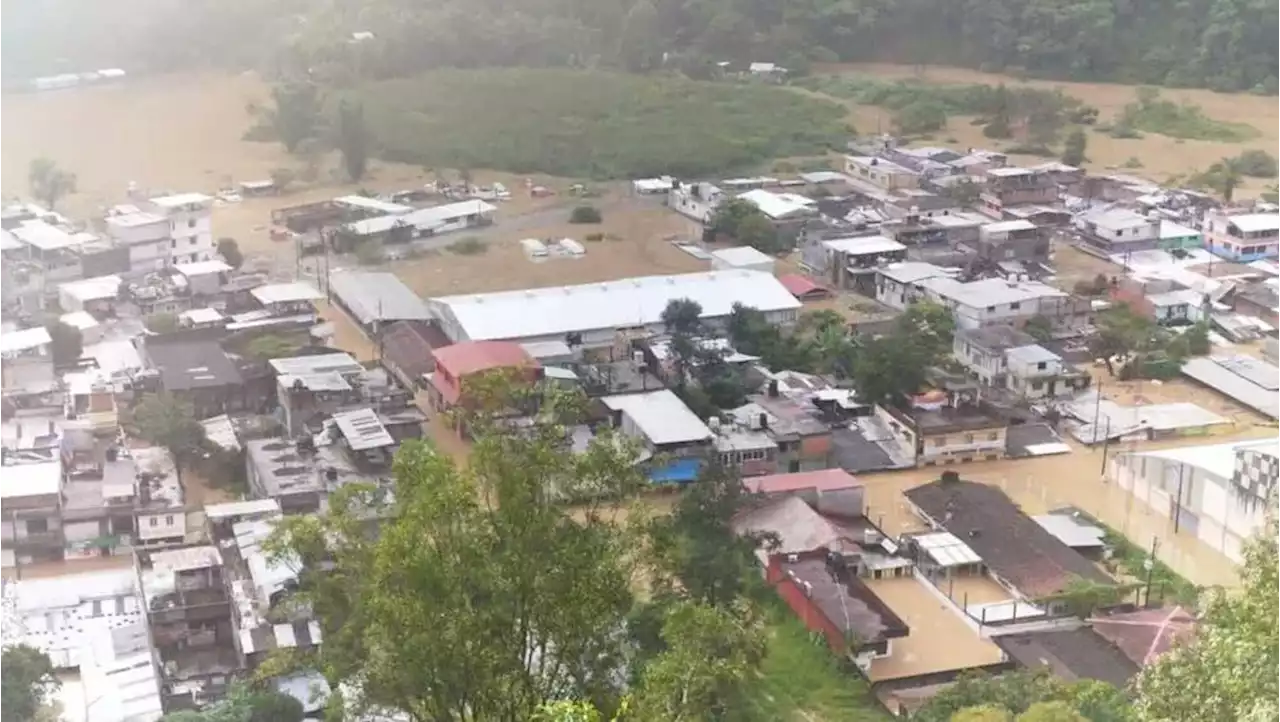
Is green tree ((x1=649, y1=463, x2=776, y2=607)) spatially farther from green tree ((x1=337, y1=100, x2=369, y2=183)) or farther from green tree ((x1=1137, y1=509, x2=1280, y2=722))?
green tree ((x1=337, y1=100, x2=369, y2=183))

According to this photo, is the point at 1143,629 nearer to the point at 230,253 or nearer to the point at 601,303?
the point at 601,303

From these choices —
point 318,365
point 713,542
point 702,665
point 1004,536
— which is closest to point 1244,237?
point 1004,536

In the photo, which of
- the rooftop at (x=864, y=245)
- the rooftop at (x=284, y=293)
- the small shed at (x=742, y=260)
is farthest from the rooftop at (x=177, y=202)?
the rooftop at (x=864, y=245)

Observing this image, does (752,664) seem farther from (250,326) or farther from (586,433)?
(250,326)

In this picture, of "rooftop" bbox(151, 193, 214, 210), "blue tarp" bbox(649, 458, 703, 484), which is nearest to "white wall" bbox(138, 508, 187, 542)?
"blue tarp" bbox(649, 458, 703, 484)

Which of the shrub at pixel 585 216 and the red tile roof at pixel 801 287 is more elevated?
the shrub at pixel 585 216

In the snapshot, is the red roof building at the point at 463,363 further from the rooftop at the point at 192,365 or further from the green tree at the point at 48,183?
the green tree at the point at 48,183
